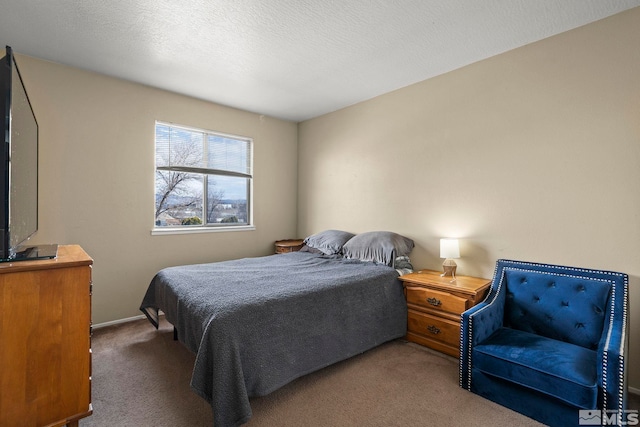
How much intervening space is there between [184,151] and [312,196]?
6.31 ft

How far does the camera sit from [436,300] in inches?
106

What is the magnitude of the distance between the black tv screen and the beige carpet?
1.19 meters

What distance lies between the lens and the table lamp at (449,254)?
9.24 feet

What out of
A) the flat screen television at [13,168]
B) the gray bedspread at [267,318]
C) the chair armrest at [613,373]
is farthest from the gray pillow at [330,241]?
the flat screen television at [13,168]

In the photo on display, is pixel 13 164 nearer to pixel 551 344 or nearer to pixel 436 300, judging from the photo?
pixel 436 300

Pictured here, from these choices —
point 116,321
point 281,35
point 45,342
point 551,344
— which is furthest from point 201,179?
point 551,344

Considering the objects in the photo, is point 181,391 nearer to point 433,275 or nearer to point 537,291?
point 433,275

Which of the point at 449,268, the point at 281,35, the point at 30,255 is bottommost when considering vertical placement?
the point at 449,268

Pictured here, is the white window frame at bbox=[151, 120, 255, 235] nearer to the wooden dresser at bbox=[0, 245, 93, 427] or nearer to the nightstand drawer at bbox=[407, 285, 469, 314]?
the wooden dresser at bbox=[0, 245, 93, 427]

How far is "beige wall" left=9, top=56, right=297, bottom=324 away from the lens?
294 centimetres

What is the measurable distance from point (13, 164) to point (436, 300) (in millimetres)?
3013

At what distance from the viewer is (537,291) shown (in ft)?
7.60

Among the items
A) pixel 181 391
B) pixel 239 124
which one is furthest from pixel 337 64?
pixel 181 391

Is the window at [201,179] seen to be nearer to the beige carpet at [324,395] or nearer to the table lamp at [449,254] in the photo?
the beige carpet at [324,395]
